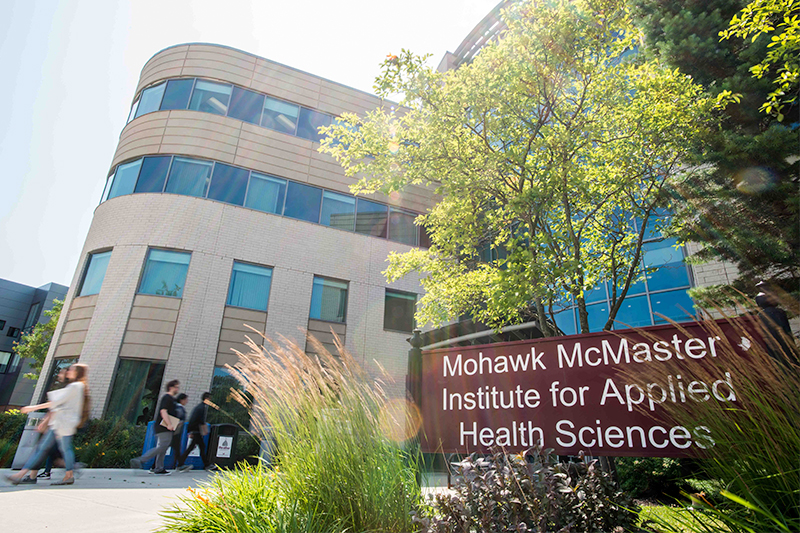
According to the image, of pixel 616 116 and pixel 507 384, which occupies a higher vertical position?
pixel 616 116

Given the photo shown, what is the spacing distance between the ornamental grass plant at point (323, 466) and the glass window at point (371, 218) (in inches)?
559

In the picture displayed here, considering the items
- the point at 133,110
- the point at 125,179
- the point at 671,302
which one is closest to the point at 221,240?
the point at 125,179

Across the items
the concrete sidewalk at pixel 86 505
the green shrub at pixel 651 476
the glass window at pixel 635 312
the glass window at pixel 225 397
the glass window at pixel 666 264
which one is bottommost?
the concrete sidewalk at pixel 86 505

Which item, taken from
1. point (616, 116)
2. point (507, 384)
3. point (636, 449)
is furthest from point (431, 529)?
point (616, 116)

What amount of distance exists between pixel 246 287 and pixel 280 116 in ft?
23.7

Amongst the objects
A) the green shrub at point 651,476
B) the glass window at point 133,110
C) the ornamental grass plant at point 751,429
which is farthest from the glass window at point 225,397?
the ornamental grass plant at point 751,429

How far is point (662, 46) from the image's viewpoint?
796 cm

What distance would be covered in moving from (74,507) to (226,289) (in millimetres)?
10103

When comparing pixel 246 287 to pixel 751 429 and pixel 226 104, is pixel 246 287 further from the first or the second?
pixel 751 429

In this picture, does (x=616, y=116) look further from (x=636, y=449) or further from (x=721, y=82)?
(x=636, y=449)

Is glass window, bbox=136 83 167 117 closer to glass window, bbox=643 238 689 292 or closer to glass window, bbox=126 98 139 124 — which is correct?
glass window, bbox=126 98 139 124

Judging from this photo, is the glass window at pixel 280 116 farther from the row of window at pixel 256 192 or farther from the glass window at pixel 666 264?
the glass window at pixel 666 264

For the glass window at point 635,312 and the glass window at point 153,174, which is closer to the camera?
the glass window at point 635,312

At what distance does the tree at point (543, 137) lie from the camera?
6.86 m
